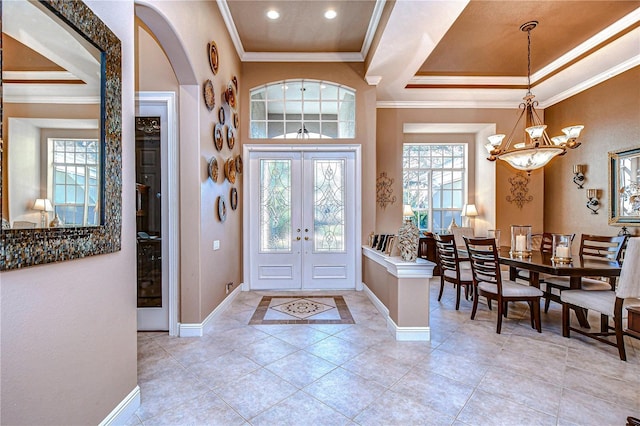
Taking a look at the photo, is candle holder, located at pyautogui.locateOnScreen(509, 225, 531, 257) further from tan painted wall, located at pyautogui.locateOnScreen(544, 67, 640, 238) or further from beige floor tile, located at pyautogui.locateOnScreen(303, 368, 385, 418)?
beige floor tile, located at pyautogui.locateOnScreen(303, 368, 385, 418)

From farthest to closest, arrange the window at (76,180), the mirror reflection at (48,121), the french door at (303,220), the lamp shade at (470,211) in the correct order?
the lamp shade at (470,211)
the french door at (303,220)
the window at (76,180)
the mirror reflection at (48,121)

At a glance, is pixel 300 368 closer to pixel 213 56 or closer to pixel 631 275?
pixel 631 275

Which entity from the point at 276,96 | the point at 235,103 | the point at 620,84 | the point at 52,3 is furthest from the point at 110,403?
the point at 620,84

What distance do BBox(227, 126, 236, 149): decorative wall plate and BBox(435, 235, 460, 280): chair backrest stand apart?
3392 mm

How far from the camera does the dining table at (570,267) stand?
2.99 meters

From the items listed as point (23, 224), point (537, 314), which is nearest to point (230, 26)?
point (23, 224)

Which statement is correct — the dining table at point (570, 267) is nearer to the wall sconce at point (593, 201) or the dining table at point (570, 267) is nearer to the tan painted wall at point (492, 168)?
the wall sconce at point (593, 201)

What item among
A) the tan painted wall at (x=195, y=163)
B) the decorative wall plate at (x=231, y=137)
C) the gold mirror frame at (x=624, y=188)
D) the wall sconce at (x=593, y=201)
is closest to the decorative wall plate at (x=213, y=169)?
the tan painted wall at (x=195, y=163)

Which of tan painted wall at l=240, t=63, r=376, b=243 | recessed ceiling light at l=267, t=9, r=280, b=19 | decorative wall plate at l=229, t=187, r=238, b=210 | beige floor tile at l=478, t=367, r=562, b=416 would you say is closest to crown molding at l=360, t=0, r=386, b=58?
tan painted wall at l=240, t=63, r=376, b=243

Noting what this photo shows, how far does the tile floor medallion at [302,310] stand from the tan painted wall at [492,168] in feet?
7.54

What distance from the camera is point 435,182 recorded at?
7051mm

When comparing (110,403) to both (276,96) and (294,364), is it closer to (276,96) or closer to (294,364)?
(294,364)

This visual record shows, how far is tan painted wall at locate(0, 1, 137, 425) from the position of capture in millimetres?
1209

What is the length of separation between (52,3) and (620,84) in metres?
6.81
